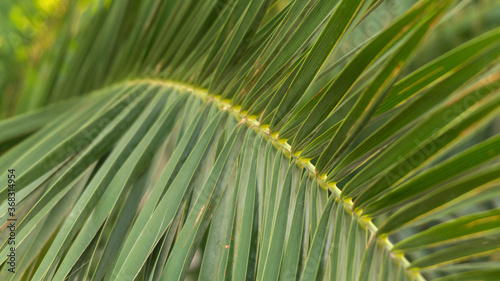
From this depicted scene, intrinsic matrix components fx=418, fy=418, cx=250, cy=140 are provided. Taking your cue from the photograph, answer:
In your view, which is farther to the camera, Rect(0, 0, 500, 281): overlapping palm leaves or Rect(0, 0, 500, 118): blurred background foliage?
Rect(0, 0, 500, 118): blurred background foliage

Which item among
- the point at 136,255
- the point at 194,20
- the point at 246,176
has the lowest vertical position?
the point at 136,255

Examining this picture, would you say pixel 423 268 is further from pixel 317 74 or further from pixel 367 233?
pixel 317 74

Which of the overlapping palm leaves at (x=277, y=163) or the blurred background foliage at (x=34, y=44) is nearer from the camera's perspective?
the overlapping palm leaves at (x=277, y=163)

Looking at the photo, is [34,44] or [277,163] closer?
[277,163]

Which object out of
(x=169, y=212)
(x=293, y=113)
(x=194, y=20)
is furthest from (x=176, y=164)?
(x=194, y=20)

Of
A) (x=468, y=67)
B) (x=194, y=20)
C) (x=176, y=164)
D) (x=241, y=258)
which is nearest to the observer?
(x=468, y=67)

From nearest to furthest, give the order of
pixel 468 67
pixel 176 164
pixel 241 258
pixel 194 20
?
pixel 468 67
pixel 241 258
pixel 176 164
pixel 194 20

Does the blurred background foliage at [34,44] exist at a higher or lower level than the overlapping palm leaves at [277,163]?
higher

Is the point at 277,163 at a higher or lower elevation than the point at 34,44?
lower

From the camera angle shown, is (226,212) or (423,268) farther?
(226,212)

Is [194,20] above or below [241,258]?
above

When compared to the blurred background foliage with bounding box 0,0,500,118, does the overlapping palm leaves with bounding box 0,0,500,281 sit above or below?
below
